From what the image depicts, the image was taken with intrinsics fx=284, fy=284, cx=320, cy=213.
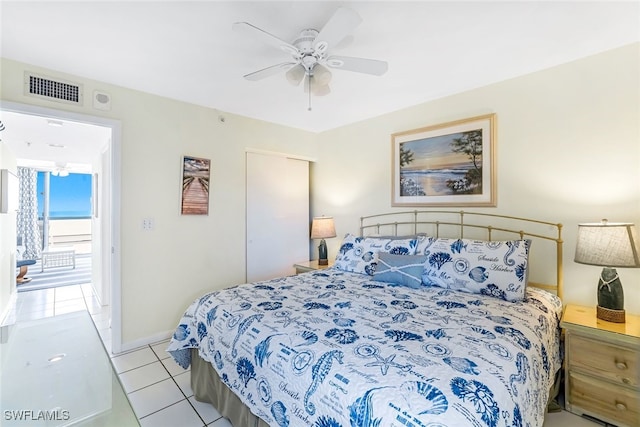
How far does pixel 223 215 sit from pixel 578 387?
3429mm

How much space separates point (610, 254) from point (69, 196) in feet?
34.9

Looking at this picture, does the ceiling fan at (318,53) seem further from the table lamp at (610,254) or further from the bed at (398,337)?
the table lamp at (610,254)

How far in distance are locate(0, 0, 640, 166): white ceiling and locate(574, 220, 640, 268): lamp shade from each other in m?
1.33

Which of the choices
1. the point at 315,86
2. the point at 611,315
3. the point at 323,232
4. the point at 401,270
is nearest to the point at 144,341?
the point at 323,232

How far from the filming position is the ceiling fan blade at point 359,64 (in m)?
1.85

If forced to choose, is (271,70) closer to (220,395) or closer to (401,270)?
(401,270)

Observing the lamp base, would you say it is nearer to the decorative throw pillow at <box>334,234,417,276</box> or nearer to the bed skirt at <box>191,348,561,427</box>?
the bed skirt at <box>191,348,561,427</box>

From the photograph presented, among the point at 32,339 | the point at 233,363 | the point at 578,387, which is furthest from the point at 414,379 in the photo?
the point at 32,339

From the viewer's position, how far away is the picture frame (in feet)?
10.1

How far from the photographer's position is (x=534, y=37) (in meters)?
1.98

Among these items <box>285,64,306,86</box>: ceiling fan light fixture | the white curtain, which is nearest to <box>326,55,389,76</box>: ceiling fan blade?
<box>285,64,306,86</box>: ceiling fan light fixture

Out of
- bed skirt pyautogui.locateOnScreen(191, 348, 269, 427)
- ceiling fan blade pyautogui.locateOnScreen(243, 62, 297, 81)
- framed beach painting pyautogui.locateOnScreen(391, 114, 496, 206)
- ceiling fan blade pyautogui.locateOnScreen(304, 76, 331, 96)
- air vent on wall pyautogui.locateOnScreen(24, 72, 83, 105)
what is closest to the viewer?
bed skirt pyautogui.locateOnScreen(191, 348, 269, 427)

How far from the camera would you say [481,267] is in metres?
2.18

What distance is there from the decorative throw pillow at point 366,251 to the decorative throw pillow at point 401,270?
172 millimetres
